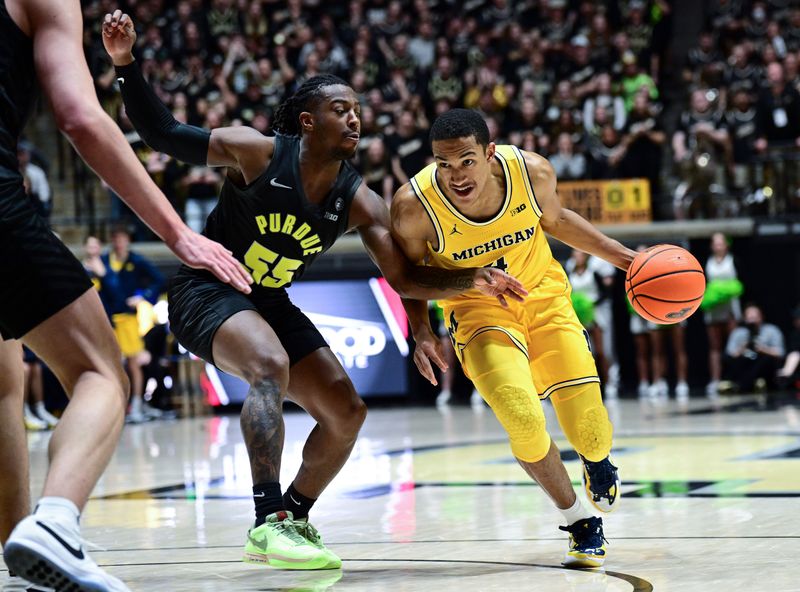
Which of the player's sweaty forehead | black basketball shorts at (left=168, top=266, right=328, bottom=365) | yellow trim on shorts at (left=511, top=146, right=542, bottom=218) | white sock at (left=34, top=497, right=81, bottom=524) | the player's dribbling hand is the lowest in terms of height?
white sock at (left=34, top=497, right=81, bottom=524)

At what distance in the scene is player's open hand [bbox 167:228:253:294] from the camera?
3.24 metres

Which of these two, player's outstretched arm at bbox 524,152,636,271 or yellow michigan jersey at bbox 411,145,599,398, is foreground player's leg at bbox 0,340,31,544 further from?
player's outstretched arm at bbox 524,152,636,271

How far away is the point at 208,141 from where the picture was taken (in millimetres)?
4785

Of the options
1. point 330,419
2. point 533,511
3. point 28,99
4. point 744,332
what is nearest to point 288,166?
point 330,419

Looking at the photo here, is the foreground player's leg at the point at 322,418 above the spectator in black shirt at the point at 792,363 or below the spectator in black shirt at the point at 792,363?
above

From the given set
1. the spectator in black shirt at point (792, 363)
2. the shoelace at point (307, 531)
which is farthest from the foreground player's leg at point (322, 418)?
the spectator in black shirt at point (792, 363)

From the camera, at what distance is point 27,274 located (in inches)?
127

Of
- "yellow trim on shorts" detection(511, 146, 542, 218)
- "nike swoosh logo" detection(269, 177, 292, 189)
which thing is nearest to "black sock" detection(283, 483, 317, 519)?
"nike swoosh logo" detection(269, 177, 292, 189)

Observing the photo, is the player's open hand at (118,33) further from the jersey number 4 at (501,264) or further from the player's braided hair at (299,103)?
the jersey number 4 at (501,264)

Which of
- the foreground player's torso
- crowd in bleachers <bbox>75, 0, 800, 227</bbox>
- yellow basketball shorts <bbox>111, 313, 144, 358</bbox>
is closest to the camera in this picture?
the foreground player's torso

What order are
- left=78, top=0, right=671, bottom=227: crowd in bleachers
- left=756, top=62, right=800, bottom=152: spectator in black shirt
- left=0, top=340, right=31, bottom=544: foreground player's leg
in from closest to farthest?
left=0, top=340, right=31, bottom=544: foreground player's leg < left=756, top=62, right=800, bottom=152: spectator in black shirt < left=78, top=0, right=671, bottom=227: crowd in bleachers

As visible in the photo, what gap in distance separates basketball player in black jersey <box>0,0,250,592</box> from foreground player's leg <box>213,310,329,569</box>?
3.69ft

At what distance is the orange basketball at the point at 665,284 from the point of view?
5.15 metres

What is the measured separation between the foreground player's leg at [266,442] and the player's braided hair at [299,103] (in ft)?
3.11
